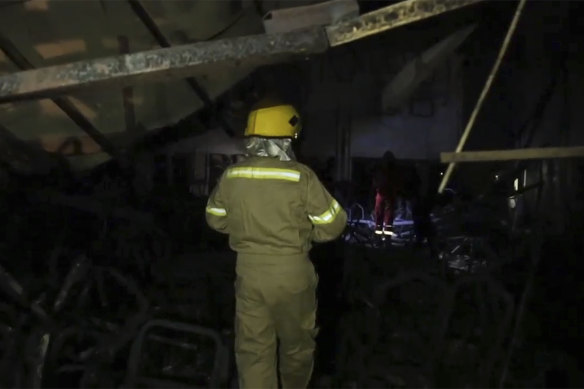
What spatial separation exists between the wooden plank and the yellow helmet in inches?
36.7

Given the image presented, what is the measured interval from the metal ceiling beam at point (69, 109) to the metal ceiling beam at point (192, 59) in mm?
869

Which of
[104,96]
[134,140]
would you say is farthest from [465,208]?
[104,96]

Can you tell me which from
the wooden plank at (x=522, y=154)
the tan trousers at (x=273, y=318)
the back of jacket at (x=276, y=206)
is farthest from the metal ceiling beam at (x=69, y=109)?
the wooden plank at (x=522, y=154)

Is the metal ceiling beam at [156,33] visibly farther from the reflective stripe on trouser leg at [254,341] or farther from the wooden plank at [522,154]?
the wooden plank at [522,154]

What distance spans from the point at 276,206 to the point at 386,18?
0.97 metres

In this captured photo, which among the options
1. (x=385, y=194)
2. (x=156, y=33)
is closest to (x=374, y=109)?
(x=385, y=194)

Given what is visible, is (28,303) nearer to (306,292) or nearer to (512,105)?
(306,292)

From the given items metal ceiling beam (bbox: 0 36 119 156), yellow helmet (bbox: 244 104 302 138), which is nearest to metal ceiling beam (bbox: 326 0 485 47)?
yellow helmet (bbox: 244 104 302 138)

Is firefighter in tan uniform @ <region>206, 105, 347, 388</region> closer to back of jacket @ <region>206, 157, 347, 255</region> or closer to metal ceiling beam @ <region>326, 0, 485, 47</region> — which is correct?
back of jacket @ <region>206, 157, 347, 255</region>

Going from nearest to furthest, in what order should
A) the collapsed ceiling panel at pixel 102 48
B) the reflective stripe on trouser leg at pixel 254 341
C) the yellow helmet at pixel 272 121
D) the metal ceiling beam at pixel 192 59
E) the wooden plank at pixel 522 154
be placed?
1. the metal ceiling beam at pixel 192 59
2. the yellow helmet at pixel 272 121
3. the reflective stripe on trouser leg at pixel 254 341
4. the wooden plank at pixel 522 154
5. the collapsed ceiling panel at pixel 102 48

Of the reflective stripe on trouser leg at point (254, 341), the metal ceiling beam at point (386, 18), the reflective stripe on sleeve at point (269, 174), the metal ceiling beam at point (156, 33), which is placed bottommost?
the reflective stripe on trouser leg at point (254, 341)

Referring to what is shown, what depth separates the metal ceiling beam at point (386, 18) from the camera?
2.69m

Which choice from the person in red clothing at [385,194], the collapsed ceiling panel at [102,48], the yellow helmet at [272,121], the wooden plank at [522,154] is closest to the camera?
the yellow helmet at [272,121]

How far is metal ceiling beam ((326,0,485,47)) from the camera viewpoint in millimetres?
2689
